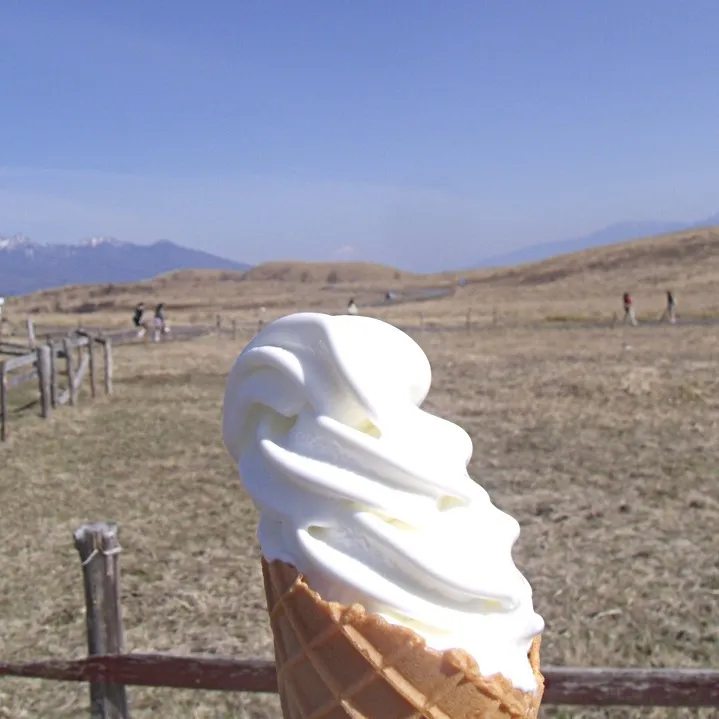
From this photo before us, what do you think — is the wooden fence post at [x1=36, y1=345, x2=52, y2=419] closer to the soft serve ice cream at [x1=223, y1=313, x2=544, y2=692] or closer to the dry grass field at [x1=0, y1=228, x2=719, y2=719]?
the dry grass field at [x1=0, y1=228, x2=719, y2=719]

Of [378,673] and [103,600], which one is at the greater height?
[378,673]

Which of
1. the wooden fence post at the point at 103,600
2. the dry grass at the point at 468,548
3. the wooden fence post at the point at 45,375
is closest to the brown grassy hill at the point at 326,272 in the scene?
the dry grass at the point at 468,548

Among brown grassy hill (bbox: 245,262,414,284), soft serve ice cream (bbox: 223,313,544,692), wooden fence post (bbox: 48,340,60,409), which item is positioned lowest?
wooden fence post (bbox: 48,340,60,409)

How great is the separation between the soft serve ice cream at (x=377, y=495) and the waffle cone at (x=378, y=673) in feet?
0.17

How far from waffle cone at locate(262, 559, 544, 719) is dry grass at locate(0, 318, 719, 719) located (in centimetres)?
29

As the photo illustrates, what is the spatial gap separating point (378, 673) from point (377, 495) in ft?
1.41

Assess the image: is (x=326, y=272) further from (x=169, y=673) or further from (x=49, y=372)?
(x=169, y=673)

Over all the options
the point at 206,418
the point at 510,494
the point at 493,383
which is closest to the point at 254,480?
the point at 510,494

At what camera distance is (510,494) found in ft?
28.6

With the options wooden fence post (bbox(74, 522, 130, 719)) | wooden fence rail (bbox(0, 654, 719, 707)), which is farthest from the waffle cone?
wooden fence post (bbox(74, 522, 130, 719))

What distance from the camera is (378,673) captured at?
6.01 feet

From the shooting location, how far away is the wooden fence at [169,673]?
359 centimetres

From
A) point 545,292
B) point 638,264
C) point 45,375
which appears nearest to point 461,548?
point 45,375

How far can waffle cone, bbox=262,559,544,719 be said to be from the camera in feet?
5.98
